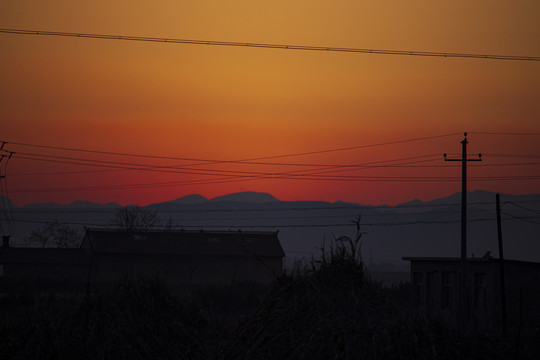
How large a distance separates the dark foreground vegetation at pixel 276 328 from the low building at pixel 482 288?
1982cm

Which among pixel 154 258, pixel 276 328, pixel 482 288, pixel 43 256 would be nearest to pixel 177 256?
pixel 154 258

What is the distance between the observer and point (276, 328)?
12242mm

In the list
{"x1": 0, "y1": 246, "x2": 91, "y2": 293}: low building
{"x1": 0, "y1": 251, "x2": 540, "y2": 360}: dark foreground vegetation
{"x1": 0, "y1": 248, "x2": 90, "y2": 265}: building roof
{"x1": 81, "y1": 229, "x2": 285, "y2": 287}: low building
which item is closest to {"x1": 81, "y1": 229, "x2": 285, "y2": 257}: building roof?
{"x1": 81, "y1": 229, "x2": 285, "y2": 287}: low building

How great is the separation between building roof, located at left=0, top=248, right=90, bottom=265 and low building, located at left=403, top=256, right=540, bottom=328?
4734cm

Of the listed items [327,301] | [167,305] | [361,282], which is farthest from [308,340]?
[167,305]

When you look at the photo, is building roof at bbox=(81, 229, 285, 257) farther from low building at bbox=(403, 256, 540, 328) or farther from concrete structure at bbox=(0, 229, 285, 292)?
low building at bbox=(403, 256, 540, 328)

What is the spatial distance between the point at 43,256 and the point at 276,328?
241 ft

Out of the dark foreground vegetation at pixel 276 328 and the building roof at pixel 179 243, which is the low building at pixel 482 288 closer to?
the dark foreground vegetation at pixel 276 328

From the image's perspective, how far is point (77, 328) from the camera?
16.7 meters

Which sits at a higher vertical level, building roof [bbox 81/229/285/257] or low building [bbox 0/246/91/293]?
building roof [bbox 81/229/285/257]

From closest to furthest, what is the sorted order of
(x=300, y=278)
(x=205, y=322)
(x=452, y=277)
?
(x=300, y=278) < (x=205, y=322) < (x=452, y=277)

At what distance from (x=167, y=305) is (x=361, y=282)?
6.68 metres

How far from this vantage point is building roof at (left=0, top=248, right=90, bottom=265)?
7894cm

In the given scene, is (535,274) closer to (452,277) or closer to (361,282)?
(452,277)
